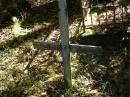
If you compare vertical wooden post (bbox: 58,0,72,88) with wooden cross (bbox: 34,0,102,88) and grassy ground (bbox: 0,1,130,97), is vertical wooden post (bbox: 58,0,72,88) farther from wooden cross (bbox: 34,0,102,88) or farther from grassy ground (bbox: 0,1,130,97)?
grassy ground (bbox: 0,1,130,97)

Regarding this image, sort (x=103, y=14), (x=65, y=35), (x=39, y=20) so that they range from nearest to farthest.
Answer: (x=65, y=35), (x=103, y=14), (x=39, y=20)

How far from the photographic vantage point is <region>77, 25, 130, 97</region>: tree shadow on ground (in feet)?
17.7

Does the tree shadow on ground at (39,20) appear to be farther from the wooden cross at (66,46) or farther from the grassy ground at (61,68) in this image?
the wooden cross at (66,46)

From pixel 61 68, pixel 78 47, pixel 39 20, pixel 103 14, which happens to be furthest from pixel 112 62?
pixel 39 20

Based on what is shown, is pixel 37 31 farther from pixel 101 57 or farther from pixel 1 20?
pixel 101 57

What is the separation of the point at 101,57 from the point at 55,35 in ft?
5.28

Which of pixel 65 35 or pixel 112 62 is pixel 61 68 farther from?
pixel 65 35

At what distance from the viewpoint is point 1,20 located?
841 centimetres

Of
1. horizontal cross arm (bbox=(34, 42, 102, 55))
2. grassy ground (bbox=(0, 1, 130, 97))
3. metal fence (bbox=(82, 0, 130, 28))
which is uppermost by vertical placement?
metal fence (bbox=(82, 0, 130, 28))


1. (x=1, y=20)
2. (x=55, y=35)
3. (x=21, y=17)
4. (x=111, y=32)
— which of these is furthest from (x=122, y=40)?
(x=1, y=20)

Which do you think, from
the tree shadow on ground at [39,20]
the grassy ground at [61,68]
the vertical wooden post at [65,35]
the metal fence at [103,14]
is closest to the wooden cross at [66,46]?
the vertical wooden post at [65,35]

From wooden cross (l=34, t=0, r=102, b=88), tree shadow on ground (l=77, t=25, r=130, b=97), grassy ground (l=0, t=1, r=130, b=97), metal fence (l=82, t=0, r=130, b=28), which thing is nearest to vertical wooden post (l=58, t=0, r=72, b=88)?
wooden cross (l=34, t=0, r=102, b=88)

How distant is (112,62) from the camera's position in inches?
237

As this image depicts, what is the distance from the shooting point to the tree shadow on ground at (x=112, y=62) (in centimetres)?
538
